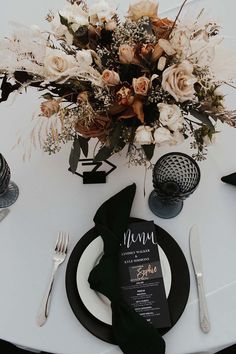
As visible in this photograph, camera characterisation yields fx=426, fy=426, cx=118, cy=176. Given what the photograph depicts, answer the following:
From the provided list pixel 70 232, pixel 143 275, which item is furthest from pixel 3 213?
pixel 143 275

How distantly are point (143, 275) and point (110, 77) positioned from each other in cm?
47

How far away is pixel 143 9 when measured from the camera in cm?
92

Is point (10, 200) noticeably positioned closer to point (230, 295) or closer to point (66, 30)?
point (66, 30)

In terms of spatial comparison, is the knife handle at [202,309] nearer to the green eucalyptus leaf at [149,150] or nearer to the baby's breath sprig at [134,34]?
the green eucalyptus leaf at [149,150]

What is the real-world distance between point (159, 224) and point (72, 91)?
41 cm

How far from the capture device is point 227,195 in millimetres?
1141

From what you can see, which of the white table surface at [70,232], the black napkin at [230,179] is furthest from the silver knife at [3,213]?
the black napkin at [230,179]

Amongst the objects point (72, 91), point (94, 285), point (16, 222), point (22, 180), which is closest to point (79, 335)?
point (94, 285)

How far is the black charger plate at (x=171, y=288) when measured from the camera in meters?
0.96

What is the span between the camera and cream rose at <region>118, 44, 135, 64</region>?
2.78 ft

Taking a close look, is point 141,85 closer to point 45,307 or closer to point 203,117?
point 203,117

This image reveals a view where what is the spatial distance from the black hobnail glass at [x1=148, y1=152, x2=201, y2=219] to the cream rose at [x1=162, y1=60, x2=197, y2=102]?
0.26 metres

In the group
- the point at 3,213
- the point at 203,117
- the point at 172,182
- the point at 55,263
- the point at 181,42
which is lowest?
the point at 55,263

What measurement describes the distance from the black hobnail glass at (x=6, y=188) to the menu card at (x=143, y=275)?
32cm
